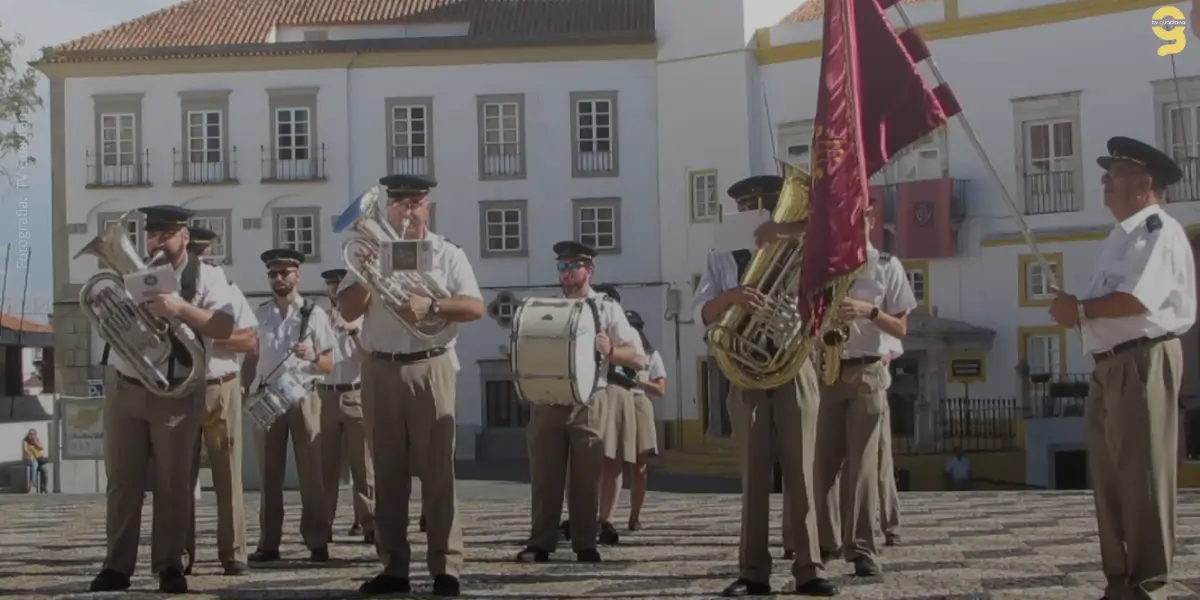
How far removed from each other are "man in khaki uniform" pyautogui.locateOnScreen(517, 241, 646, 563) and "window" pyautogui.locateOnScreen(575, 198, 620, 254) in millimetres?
35906

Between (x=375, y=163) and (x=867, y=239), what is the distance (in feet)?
131

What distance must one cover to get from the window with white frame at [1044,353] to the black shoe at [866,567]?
30873mm

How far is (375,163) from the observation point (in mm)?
49625

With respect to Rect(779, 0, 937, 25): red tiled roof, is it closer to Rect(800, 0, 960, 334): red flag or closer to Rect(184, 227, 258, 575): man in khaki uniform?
Rect(184, 227, 258, 575): man in khaki uniform

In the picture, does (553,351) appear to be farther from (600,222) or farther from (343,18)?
(343,18)

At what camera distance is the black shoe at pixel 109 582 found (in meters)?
10.4

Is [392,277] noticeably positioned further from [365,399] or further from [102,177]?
[102,177]

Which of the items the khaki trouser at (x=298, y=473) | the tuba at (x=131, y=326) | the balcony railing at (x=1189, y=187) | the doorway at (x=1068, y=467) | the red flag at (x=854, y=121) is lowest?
the doorway at (x=1068, y=467)

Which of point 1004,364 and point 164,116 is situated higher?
point 164,116

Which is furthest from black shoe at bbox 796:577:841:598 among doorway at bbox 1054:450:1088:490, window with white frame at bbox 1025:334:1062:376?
window with white frame at bbox 1025:334:1062:376

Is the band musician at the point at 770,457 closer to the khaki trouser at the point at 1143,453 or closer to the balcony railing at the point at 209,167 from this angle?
the khaki trouser at the point at 1143,453

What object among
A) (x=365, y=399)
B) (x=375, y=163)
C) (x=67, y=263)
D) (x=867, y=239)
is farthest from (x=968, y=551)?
(x=67, y=263)

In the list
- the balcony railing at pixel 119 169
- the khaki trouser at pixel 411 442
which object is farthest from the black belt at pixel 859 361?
the balcony railing at pixel 119 169

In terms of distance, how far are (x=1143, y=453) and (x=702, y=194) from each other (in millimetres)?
38933
